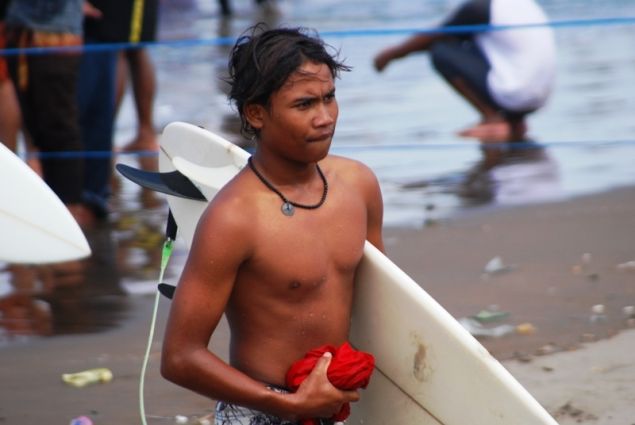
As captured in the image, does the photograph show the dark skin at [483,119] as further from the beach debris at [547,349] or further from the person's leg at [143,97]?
the beach debris at [547,349]

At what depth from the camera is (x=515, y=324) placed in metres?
4.91

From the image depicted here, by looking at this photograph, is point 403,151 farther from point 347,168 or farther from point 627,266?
point 347,168

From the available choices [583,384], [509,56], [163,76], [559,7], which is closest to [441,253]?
[583,384]

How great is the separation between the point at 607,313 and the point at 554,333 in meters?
0.30

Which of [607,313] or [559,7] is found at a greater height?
[607,313]

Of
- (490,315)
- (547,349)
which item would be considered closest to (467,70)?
(490,315)

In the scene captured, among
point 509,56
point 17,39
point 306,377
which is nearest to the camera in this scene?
point 306,377

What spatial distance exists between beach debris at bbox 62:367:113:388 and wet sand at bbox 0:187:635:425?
0.03 meters

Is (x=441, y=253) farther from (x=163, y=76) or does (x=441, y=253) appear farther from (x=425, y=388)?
(x=163, y=76)

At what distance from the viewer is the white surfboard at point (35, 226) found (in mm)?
4035

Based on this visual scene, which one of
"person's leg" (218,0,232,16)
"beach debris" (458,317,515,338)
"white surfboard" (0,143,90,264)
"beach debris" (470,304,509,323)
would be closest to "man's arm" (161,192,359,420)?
"white surfboard" (0,143,90,264)

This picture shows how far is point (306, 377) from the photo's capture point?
2.86 meters

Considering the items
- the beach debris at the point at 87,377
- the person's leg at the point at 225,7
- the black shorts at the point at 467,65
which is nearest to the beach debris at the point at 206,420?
the beach debris at the point at 87,377

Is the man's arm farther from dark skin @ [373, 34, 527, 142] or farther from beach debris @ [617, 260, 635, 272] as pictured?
dark skin @ [373, 34, 527, 142]
